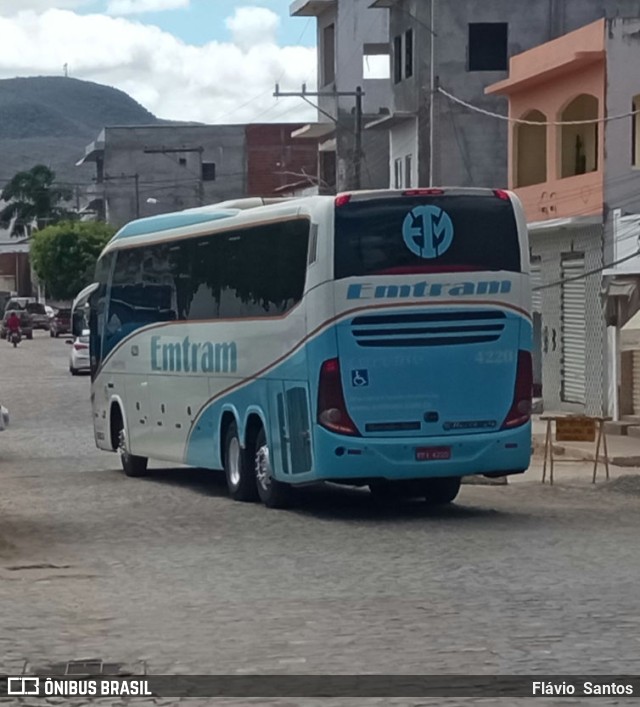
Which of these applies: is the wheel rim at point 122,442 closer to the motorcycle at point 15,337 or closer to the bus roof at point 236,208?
the bus roof at point 236,208

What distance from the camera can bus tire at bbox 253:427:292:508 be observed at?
19.4 m

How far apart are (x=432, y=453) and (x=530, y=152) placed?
2349 cm

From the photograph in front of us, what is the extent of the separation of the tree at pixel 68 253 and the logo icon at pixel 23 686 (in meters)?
99.9

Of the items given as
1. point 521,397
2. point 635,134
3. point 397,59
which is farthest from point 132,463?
point 397,59

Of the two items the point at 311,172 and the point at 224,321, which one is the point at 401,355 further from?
the point at 311,172

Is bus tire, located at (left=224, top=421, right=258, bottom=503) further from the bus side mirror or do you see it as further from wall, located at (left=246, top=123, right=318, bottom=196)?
wall, located at (left=246, top=123, right=318, bottom=196)

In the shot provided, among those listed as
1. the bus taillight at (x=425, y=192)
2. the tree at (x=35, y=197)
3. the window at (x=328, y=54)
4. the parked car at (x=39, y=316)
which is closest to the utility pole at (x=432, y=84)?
the window at (x=328, y=54)

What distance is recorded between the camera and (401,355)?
17859 mm

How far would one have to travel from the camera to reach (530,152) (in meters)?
40.4

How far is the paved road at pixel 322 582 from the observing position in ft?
32.3

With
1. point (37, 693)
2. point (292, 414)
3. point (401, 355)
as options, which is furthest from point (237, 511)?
point (37, 693)

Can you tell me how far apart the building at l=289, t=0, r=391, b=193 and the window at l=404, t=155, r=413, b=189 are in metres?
8.87

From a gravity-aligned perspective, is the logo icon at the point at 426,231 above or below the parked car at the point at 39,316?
above

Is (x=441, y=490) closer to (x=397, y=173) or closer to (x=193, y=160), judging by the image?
(x=397, y=173)
